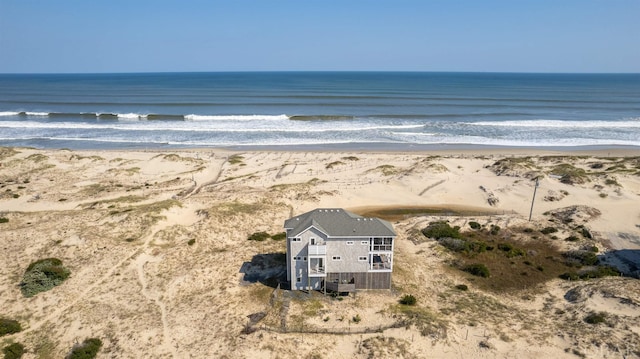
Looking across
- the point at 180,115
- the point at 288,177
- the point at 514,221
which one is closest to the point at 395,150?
the point at 288,177

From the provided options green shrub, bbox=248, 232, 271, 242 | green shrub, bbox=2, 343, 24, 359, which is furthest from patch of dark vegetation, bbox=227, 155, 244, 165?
green shrub, bbox=2, 343, 24, 359

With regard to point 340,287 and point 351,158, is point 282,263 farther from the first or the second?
point 351,158

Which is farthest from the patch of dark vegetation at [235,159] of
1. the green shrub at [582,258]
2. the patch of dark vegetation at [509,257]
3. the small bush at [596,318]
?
the small bush at [596,318]

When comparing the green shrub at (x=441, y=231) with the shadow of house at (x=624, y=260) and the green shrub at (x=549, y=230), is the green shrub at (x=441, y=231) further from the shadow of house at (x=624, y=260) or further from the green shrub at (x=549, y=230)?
the shadow of house at (x=624, y=260)

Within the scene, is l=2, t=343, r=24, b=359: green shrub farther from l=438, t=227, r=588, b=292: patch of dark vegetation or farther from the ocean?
the ocean

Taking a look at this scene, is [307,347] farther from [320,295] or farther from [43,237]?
[43,237]

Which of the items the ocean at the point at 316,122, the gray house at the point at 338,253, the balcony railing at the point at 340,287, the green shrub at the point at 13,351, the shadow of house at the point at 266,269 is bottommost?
the green shrub at the point at 13,351
